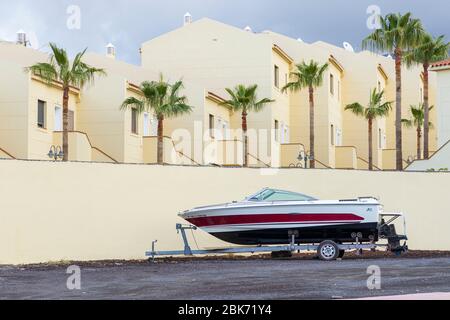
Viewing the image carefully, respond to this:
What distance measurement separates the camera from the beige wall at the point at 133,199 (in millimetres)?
19688

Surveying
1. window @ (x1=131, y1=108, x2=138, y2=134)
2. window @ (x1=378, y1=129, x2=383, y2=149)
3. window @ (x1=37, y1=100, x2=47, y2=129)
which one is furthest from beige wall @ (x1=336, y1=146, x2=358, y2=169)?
window @ (x1=37, y1=100, x2=47, y2=129)

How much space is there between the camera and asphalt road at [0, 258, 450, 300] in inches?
504

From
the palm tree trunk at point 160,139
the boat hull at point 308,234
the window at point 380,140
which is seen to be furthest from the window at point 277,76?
the boat hull at point 308,234

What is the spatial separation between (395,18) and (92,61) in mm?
16393

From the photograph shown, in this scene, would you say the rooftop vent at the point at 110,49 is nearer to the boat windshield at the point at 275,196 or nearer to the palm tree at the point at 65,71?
the palm tree at the point at 65,71

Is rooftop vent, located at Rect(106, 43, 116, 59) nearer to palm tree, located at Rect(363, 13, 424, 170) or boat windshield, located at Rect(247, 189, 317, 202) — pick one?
palm tree, located at Rect(363, 13, 424, 170)

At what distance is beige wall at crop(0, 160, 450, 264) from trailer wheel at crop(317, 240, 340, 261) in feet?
8.33

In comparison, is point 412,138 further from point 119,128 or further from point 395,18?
point 119,128

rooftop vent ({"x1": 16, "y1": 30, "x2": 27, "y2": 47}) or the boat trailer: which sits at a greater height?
rooftop vent ({"x1": 16, "y1": 30, "x2": 27, "y2": 47})

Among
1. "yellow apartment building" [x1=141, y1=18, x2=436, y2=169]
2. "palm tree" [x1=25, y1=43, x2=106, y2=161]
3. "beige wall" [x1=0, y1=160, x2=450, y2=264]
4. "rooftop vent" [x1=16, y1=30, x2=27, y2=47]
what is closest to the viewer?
"beige wall" [x1=0, y1=160, x2=450, y2=264]

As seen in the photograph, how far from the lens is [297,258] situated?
21359 mm

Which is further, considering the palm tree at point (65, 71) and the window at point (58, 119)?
the window at point (58, 119)

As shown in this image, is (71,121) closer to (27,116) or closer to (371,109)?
(27,116)

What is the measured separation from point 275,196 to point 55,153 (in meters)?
14.4
